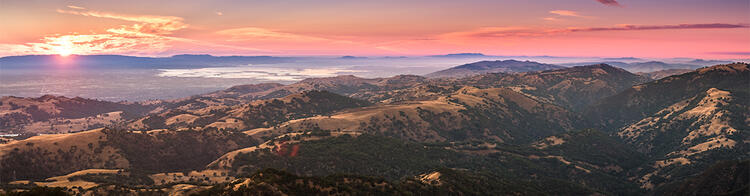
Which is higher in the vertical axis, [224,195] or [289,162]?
[224,195]

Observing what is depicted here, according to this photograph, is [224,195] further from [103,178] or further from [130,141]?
[130,141]

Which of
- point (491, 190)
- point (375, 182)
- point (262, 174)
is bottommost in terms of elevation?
point (491, 190)

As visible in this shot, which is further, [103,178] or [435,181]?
[103,178]

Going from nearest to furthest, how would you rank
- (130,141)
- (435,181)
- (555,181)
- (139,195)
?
1. (139,195)
2. (435,181)
3. (555,181)
4. (130,141)

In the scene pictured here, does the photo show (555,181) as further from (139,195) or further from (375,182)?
(139,195)

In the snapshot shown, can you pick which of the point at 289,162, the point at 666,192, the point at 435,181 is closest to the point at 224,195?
the point at 435,181

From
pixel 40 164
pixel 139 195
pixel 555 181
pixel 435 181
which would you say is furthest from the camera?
pixel 555 181

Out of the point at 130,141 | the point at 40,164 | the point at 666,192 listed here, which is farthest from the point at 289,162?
the point at 666,192

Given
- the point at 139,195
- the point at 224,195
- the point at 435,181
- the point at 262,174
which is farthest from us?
the point at 435,181

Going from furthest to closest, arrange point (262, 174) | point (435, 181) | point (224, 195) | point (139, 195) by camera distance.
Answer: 1. point (435, 181)
2. point (139, 195)
3. point (262, 174)
4. point (224, 195)
